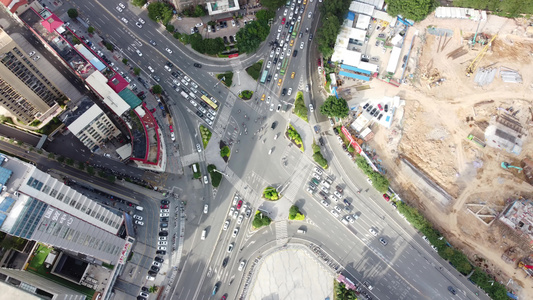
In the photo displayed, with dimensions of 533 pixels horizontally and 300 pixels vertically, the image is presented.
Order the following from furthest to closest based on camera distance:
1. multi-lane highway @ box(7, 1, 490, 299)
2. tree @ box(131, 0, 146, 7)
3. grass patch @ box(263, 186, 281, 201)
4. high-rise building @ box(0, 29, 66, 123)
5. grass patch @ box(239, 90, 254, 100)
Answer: tree @ box(131, 0, 146, 7)
grass patch @ box(239, 90, 254, 100)
grass patch @ box(263, 186, 281, 201)
multi-lane highway @ box(7, 1, 490, 299)
high-rise building @ box(0, 29, 66, 123)

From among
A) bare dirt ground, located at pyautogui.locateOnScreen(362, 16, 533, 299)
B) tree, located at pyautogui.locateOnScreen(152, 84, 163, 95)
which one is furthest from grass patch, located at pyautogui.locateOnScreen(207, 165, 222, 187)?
bare dirt ground, located at pyautogui.locateOnScreen(362, 16, 533, 299)

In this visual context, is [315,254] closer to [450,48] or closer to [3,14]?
[450,48]

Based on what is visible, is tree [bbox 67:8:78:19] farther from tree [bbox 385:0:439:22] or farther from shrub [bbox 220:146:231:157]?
tree [bbox 385:0:439:22]

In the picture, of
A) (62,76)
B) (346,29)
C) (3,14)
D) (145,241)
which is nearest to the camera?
(145,241)

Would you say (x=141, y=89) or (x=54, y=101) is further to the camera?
(x=141, y=89)

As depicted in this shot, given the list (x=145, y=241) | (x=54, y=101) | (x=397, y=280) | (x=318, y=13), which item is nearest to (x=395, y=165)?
(x=397, y=280)

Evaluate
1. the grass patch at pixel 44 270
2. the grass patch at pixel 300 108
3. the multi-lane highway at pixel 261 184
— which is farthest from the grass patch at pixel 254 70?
the grass patch at pixel 44 270
